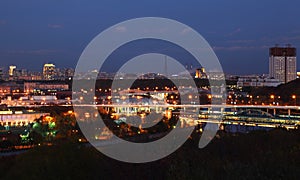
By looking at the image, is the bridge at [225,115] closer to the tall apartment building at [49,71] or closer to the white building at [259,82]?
the white building at [259,82]

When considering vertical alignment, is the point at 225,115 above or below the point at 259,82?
below

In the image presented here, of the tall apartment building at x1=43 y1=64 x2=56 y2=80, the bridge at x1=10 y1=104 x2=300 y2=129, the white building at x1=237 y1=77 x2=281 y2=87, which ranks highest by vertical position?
the tall apartment building at x1=43 y1=64 x2=56 y2=80

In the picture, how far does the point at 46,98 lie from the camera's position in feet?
60.4

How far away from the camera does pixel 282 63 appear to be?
32.2m

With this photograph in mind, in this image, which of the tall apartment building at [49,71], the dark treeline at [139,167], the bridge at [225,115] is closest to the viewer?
the dark treeline at [139,167]

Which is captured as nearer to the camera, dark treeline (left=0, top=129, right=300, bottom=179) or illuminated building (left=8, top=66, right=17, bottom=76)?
dark treeline (left=0, top=129, right=300, bottom=179)

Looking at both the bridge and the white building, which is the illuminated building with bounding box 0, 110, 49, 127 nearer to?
the bridge

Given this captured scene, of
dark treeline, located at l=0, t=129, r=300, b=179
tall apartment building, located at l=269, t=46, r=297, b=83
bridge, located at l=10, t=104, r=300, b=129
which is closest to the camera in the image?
dark treeline, located at l=0, t=129, r=300, b=179

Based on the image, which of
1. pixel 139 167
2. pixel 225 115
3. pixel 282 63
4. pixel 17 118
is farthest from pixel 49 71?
pixel 139 167

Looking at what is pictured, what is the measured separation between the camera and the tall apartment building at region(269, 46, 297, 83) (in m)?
31.9

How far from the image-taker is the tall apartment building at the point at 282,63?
31936 millimetres

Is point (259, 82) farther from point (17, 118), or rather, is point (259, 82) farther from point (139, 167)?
point (139, 167)

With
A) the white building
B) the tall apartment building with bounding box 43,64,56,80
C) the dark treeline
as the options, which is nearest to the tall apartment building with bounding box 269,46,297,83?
the white building

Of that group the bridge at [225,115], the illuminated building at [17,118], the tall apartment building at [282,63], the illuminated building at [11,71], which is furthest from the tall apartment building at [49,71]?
the illuminated building at [17,118]
